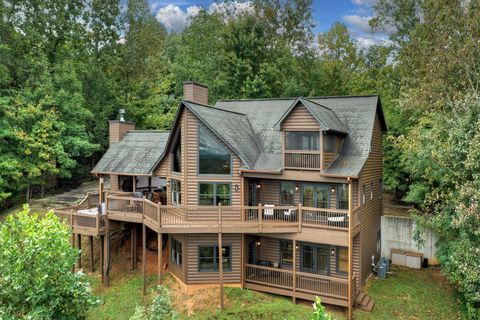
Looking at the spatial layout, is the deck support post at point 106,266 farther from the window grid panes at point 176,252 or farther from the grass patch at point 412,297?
the grass patch at point 412,297

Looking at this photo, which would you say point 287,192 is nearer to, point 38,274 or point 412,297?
point 412,297

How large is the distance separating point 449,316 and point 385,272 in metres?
3.51

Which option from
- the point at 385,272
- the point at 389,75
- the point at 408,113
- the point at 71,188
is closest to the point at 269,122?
the point at 385,272

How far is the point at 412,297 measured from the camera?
14.9m

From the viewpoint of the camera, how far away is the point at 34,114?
890 inches

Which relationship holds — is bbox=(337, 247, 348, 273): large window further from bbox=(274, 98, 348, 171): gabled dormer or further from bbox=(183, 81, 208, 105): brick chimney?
bbox=(183, 81, 208, 105): brick chimney

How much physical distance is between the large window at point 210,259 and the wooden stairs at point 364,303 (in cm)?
576

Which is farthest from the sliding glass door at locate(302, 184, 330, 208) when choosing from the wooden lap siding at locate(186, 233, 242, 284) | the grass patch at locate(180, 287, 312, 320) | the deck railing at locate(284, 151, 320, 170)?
the grass patch at locate(180, 287, 312, 320)

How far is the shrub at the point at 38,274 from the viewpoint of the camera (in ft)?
21.8

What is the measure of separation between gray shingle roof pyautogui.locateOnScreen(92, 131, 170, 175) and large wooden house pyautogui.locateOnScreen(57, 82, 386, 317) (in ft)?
3.16

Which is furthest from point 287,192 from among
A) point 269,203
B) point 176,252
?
point 176,252

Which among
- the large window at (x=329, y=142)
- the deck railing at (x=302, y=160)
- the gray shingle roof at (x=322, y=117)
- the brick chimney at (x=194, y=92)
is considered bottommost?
the deck railing at (x=302, y=160)

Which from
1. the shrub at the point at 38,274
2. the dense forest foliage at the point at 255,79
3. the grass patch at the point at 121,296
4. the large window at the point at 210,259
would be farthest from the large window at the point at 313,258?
the shrub at the point at 38,274

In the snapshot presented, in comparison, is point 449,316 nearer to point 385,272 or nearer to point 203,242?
point 385,272
